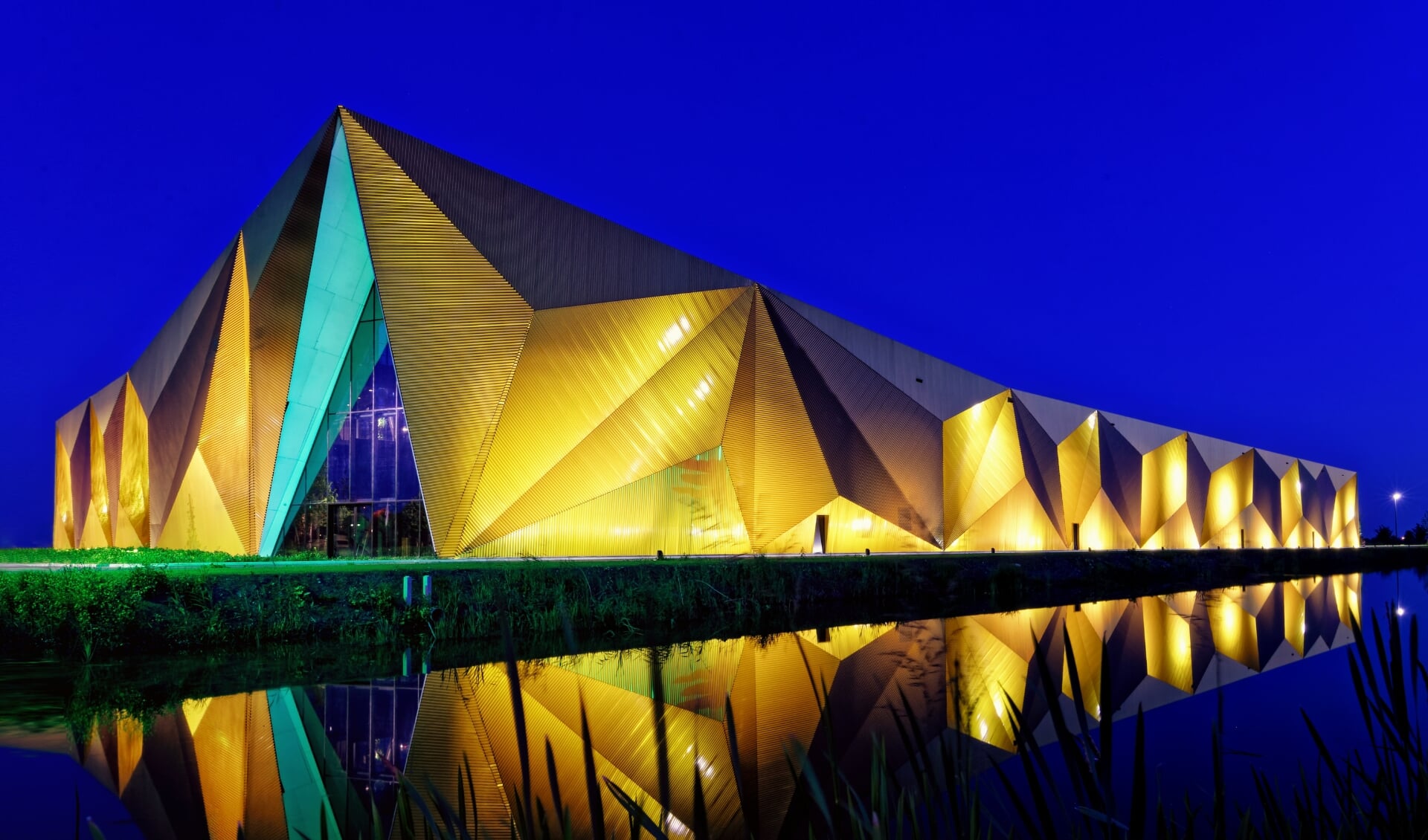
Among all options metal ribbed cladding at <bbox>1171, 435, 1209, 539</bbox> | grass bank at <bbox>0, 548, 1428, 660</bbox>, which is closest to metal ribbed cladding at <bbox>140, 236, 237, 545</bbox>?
grass bank at <bbox>0, 548, 1428, 660</bbox>

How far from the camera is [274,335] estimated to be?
2347cm

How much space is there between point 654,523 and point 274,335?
10770 millimetres

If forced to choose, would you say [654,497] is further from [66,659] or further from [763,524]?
[66,659]

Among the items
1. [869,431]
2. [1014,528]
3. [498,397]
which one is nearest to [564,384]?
[498,397]

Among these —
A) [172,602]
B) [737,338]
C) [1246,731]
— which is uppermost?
[737,338]

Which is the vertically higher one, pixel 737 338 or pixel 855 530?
pixel 737 338

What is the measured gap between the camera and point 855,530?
24.8 metres

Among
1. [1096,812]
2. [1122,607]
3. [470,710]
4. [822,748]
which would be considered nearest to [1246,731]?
[822,748]

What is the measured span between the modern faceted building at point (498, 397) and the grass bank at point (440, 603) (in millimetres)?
4178

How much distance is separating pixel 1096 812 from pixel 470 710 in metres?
7.81

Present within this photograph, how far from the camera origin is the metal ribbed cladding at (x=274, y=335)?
22609 mm

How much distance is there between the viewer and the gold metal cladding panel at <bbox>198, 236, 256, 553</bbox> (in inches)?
926

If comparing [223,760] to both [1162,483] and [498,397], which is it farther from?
[1162,483]

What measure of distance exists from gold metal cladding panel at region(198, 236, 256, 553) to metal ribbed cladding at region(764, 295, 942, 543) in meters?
13.3
